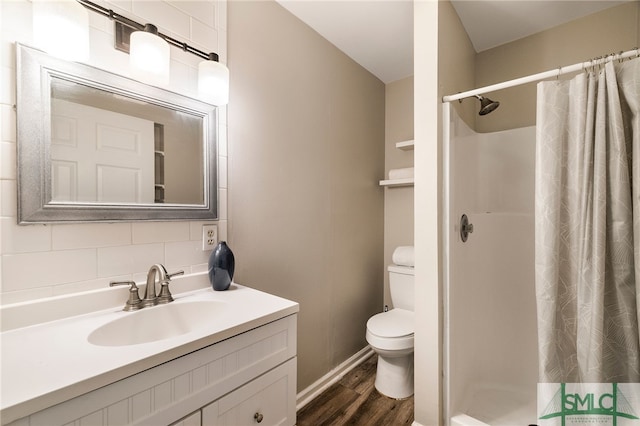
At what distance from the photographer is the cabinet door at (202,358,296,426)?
844 mm

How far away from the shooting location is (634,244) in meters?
1.01

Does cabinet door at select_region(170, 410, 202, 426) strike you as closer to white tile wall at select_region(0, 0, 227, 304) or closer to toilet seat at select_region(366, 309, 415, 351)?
white tile wall at select_region(0, 0, 227, 304)

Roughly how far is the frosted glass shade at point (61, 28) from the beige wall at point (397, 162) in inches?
84.3

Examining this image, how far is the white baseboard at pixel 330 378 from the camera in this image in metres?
1.75

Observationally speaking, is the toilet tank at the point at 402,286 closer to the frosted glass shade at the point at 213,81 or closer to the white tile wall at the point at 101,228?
the white tile wall at the point at 101,228

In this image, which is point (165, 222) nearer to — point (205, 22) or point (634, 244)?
point (205, 22)

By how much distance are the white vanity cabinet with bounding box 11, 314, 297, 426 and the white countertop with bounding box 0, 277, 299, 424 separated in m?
0.03

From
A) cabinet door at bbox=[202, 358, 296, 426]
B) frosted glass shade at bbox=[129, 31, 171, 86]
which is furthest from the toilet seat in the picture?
frosted glass shade at bbox=[129, 31, 171, 86]

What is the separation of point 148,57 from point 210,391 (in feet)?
3.80

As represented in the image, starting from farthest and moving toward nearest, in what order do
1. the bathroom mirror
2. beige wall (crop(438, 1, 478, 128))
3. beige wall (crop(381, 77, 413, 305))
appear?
beige wall (crop(381, 77, 413, 305)) < beige wall (crop(438, 1, 478, 128)) < the bathroom mirror

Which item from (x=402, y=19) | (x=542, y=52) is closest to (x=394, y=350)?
(x=402, y=19)

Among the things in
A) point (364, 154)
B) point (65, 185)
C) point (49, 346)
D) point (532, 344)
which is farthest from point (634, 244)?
point (65, 185)

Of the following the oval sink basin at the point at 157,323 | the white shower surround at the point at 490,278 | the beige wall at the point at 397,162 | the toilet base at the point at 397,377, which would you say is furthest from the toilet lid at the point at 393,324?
the oval sink basin at the point at 157,323

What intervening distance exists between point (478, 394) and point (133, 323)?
1.90 metres
